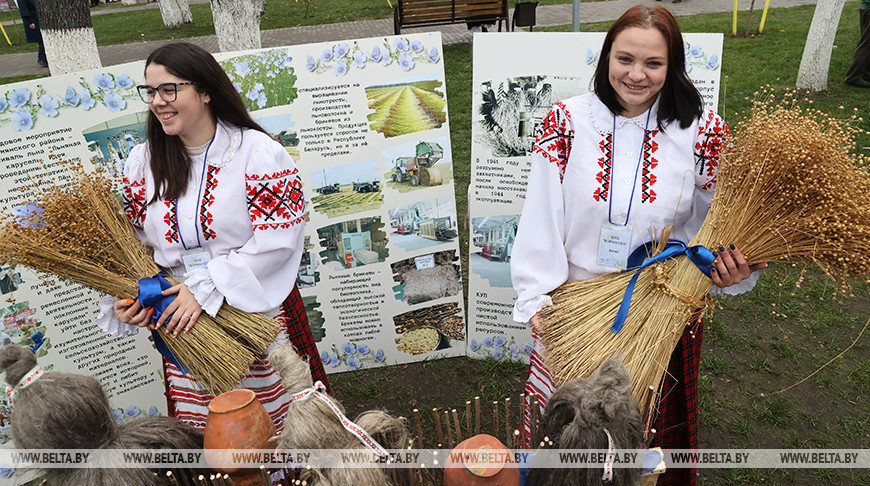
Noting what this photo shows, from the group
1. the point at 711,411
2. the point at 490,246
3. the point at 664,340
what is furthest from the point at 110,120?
the point at 711,411

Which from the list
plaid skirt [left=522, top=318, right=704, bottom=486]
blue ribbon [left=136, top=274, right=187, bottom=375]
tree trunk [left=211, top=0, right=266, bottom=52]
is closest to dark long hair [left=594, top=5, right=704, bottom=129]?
plaid skirt [left=522, top=318, right=704, bottom=486]

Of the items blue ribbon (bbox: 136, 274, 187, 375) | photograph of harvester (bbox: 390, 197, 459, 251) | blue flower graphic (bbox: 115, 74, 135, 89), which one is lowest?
photograph of harvester (bbox: 390, 197, 459, 251)

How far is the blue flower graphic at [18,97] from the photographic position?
2.53m

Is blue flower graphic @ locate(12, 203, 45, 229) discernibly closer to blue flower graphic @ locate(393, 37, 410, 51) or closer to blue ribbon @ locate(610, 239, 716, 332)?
blue flower graphic @ locate(393, 37, 410, 51)

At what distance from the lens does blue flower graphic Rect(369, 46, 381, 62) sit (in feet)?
10.0

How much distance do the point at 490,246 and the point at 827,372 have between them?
7.00ft

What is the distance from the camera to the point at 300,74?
9.93ft

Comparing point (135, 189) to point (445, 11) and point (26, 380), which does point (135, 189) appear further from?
point (445, 11)

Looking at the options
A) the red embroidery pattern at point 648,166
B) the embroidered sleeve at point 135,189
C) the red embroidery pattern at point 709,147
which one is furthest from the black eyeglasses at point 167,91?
the red embroidery pattern at point 709,147

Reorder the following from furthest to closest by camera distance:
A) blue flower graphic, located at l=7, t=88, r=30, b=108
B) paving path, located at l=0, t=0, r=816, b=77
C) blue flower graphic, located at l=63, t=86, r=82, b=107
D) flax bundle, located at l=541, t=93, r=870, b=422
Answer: paving path, located at l=0, t=0, r=816, b=77 < blue flower graphic, located at l=63, t=86, r=82, b=107 < blue flower graphic, located at l=7, t=88, r=30, b=108 < flax bundle, located at l=541, t=93, r=870, b=422

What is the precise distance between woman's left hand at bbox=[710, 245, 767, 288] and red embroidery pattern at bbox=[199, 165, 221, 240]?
1669 millimetres

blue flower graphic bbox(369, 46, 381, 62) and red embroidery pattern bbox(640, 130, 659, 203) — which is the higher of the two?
blue flower graphic bbox(369, 46, 381, 62)

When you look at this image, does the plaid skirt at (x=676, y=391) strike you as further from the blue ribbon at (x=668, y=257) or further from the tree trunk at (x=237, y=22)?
the tree trunk at (x=237, y=22)

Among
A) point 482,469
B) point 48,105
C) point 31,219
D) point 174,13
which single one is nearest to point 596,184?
point 482,469
